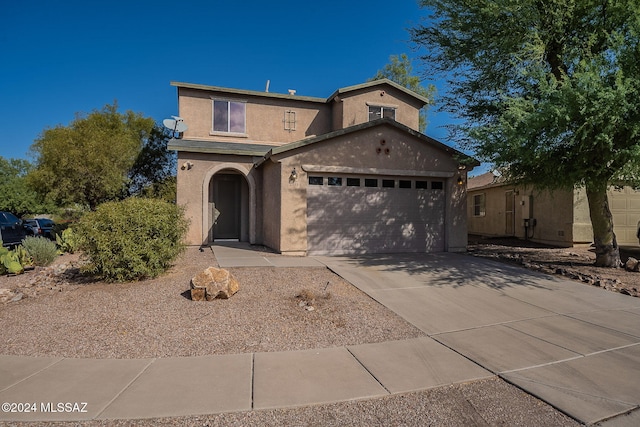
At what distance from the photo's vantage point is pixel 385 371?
4047 mm

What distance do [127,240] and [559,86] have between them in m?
10.3

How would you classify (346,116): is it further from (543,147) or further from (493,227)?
(493,227)

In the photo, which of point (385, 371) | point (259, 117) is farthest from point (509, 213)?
point (385, 371)

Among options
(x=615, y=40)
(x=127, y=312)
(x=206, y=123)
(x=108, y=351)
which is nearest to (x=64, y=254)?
(x=206, y=123)

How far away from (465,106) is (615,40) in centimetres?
452

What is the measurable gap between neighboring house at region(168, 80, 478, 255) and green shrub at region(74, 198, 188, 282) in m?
4.03

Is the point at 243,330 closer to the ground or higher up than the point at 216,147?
closer to the ground

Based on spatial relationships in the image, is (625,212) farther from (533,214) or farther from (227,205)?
(227,205)

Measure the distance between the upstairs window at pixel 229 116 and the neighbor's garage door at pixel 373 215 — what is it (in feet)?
19.3

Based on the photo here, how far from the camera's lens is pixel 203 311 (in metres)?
5.89

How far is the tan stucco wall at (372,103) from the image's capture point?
1589cm

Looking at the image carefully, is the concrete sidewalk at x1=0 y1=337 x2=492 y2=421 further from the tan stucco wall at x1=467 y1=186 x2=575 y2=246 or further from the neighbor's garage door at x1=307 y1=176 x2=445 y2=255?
the tan stucco wall at x1=467 y1=186 x2=575 y2=246

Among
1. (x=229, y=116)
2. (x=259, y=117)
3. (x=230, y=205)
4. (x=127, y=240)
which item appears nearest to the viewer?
(x=127, y=240)

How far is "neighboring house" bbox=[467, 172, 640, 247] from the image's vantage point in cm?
1400
